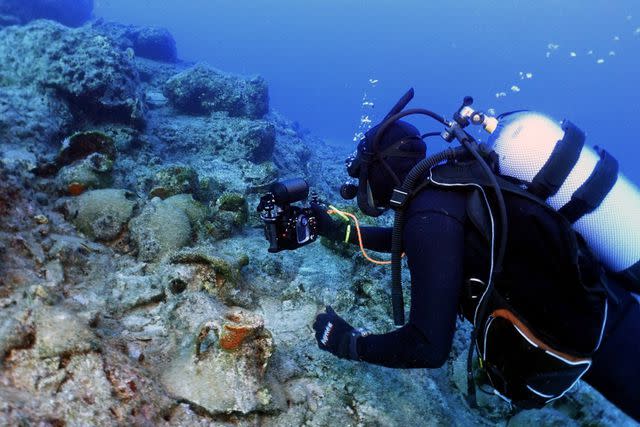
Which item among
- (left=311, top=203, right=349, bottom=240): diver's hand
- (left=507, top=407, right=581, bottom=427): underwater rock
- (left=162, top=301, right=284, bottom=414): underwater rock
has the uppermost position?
(left=311, top=203, right=349, bottom=240): diver's hand

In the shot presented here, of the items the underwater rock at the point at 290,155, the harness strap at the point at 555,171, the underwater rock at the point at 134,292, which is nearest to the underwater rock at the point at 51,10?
the underwater rock at the point at 290,155

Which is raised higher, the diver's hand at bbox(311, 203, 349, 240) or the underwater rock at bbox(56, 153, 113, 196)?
the diver's hand at bbox(311, 203, 349, 240)

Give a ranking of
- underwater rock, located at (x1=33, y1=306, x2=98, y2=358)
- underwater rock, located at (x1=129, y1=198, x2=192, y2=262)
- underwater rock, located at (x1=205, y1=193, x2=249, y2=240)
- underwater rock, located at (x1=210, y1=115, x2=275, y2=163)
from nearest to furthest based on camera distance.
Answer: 1. underwater rock, located at (x1=33, y1=306, x2=98, y2=358)
2. underwater rock, located at (x1=129, y1=198, x2=192, y2=262)
3. underwater rock, located at (x1=205, y1=193, x2=249, y2=240)
4. underwater rock, located at (x1=210, y1=115, x2=275, y2=163)

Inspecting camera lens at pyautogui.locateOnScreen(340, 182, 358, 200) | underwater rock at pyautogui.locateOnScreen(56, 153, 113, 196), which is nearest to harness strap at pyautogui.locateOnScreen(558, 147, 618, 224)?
camera lens at pyautogui.locateOnScreen(340, 182, 358, 200)

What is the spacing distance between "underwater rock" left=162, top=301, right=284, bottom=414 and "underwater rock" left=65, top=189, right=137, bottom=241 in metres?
2.29

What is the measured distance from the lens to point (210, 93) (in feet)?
39.5

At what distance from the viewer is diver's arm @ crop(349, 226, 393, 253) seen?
411 centimetres

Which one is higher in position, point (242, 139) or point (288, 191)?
point (288, 191)

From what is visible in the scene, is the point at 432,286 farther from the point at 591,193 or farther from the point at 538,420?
the point at 538,420

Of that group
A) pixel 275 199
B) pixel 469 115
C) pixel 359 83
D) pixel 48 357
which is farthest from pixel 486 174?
pixel 359 83

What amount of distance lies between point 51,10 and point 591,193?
25491 mm

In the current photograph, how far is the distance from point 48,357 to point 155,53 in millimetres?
18502

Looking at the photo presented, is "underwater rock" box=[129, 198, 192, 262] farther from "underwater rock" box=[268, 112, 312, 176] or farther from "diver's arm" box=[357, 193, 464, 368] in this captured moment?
"underwater rock" box=[268, 112, 312, 176]

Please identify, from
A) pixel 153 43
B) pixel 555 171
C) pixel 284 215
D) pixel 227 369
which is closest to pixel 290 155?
pixel 284 215
